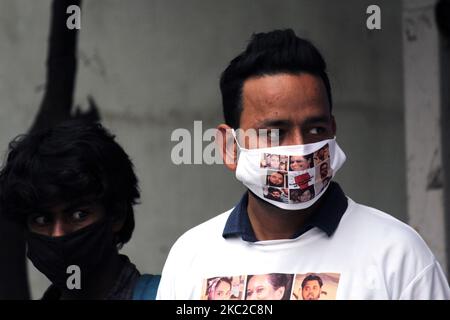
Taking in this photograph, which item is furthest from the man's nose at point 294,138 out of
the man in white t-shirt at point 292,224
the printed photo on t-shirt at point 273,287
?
the printed photo on t-shirt at point 273,287

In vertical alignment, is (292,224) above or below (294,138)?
below

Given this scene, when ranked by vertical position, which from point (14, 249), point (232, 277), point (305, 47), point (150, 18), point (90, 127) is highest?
point (150, 18)

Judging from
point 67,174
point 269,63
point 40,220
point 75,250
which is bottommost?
point 75,250

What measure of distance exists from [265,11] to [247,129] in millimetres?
2905

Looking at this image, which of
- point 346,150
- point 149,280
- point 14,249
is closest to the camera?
point 149,280

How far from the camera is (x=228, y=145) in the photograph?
2709 mm

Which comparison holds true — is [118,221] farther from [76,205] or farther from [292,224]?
[292,224]

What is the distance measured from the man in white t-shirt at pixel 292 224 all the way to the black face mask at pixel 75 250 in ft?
2.20

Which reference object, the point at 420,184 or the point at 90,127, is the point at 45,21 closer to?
the point at 90,127

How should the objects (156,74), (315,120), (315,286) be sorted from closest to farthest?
1. (315,286)
2. (315,120)
3. (156,74)

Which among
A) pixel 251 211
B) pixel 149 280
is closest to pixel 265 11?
pixel 149 280

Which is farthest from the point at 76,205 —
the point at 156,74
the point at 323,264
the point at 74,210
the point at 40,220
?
the point at 156,74

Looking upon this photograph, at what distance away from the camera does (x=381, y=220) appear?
7.95ft

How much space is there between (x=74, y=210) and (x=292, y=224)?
3.38ft
